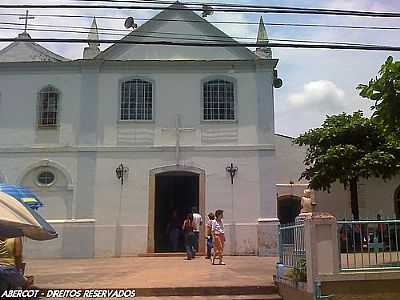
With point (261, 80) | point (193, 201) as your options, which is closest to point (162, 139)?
point (193, 201)

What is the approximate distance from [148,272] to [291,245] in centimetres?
446

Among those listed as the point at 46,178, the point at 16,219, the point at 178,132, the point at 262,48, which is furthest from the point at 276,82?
the point at 16,219

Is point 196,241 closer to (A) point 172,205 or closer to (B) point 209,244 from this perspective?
(B) point 209,244

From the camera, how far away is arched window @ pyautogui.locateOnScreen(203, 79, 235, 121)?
66.5ft

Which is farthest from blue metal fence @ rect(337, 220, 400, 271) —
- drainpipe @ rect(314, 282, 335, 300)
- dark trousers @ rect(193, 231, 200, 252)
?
dark trousers @ rect(193, 231, 200, 252)

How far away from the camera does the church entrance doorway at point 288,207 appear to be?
2403 centimetres

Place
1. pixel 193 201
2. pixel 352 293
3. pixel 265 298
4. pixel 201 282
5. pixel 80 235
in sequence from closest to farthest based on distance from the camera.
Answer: pixel 352 293 → pixel 265 298 → pixel 201 282 → pixel 80 235 → pixel 193 201

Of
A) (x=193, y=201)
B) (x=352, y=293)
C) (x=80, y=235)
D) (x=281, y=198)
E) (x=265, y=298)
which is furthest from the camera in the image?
(x=281, y=198)

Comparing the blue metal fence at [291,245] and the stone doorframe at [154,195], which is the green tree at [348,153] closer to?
the stone doorframe at [154,195]

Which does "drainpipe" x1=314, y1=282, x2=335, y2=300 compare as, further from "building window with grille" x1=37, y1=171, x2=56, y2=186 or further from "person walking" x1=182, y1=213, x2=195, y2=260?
"building window with grille" x1=37, y1=171, x2=56, y2=186

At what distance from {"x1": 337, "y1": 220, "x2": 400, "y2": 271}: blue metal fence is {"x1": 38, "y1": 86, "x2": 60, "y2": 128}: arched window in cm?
1342

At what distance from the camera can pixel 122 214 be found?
1955 centimetres

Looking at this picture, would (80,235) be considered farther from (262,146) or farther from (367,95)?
(367,95)

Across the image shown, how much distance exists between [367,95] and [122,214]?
10.3 meters
